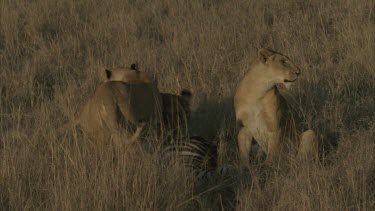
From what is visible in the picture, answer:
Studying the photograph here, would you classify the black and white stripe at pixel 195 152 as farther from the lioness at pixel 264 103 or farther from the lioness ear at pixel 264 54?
the lioness ear at pixel 264 54

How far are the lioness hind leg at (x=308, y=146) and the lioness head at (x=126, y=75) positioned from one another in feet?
4.74

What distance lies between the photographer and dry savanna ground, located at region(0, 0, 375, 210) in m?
3.85

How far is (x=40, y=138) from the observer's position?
183 inches

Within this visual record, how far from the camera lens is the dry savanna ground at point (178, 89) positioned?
385cm

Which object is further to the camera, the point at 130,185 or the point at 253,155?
the point at 253,155

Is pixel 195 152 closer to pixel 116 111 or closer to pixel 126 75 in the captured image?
pixel 116 111

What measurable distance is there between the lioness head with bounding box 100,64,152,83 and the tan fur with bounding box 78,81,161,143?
1.30 feet

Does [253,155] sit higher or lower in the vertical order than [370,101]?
lower

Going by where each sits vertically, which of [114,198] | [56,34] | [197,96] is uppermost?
[56,34]

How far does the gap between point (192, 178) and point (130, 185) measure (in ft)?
1.53

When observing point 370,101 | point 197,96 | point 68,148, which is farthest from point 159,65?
point 68,148

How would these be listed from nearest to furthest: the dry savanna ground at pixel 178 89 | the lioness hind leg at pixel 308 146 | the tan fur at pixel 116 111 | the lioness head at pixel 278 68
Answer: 1. the dry savanna ground at pixel 178 89
2. the lioness hind leg at pixel 308 146
3. the tan fur at pixel 116 111
4. the lioness head at pixel 278 68

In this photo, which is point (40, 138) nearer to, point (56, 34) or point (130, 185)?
point (130, 185)

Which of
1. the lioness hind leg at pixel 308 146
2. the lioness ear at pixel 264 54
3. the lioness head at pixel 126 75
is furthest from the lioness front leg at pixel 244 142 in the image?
the lioness head at pixel 126 75
